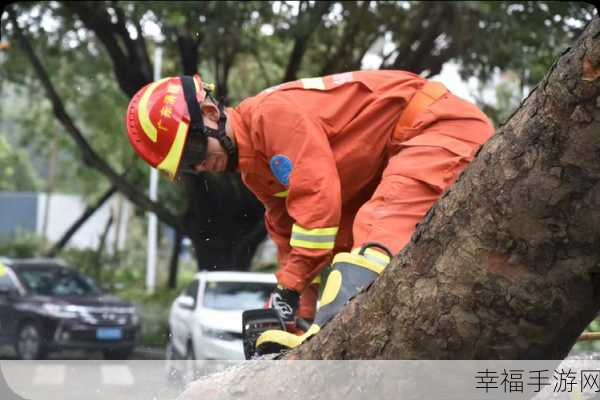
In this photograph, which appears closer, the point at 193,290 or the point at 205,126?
the point at 205,126

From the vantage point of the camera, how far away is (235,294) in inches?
423

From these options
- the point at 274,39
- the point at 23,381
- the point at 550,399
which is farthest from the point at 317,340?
the point at 274,39

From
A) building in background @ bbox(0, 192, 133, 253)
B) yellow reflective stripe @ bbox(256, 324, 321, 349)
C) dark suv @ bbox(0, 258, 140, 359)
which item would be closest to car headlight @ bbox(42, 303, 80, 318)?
dark suv @ bbox(0, 258, 140, 359)

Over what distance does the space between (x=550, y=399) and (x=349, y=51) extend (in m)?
11.4

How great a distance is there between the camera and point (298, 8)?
11.6 meters

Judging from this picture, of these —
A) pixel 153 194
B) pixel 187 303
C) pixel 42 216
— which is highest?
pixel 187 303

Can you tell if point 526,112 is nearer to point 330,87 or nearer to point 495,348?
point 495,348

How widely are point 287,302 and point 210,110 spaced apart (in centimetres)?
66

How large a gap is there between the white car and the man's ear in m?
5.96

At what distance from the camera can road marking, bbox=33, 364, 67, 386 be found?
328 cm

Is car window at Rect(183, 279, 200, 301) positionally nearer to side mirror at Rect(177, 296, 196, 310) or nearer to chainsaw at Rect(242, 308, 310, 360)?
side mirror at Rect(177, 296, 196, 310)

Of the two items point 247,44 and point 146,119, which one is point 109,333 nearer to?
point 247,44

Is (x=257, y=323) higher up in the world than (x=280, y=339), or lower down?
lower down

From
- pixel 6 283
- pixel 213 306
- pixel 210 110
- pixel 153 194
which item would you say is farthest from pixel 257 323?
pixel 153 194
